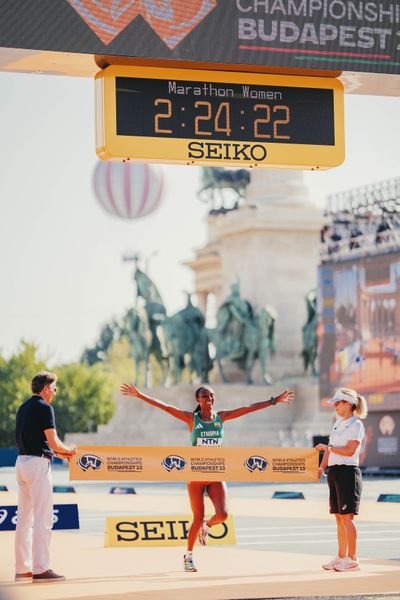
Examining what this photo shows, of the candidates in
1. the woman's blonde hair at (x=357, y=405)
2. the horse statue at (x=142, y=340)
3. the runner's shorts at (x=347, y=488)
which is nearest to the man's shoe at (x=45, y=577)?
the runner's shorts at (x=347, y=488)

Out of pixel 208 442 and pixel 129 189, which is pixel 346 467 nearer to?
pixel 208 442

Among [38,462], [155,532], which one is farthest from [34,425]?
[155,532]

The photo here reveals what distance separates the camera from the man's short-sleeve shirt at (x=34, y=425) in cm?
1445

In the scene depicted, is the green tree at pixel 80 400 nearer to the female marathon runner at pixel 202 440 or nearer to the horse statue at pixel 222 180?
the horse statue at pixel 222 180

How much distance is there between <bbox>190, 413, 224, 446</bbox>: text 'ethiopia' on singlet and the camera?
51.5 ft

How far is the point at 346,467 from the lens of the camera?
15.5 metres

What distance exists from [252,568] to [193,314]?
209 ft

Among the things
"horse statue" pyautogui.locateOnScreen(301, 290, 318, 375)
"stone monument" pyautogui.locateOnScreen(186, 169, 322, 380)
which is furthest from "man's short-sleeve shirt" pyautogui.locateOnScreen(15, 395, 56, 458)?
"stone monument" pyautogui.locateOnScreen(186, 169, 322, 380)

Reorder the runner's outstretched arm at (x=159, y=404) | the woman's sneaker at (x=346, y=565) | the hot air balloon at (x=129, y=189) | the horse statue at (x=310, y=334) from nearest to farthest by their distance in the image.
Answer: the runner's outstretched arm at (x=159, y=404) < the woman's sneaker at (x=346, y=565) < the horse statue at (x=310, y=334) < the hot air balloon at (x=129, y=189)

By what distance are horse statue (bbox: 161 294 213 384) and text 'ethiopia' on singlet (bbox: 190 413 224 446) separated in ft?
208

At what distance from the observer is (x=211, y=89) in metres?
15.7

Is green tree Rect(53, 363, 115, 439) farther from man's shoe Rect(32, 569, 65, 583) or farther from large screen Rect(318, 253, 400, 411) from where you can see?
man's shoe Rect(32, 569, 65, 583)

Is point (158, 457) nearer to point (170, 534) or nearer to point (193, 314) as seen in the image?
point (170, 534)

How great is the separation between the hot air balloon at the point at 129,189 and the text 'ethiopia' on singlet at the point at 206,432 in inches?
2838
